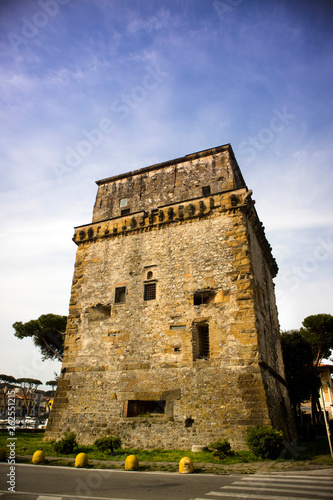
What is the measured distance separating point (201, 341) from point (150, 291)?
3.01 metres

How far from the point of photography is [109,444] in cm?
1045

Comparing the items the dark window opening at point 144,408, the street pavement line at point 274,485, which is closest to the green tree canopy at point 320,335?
the dark window opening at point 144,408

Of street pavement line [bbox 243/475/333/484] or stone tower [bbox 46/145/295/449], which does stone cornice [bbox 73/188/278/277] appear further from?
street pavement line [bbox 243/475/333/484]

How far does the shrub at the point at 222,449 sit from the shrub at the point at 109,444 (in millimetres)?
3371

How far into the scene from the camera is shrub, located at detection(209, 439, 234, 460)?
8.86m

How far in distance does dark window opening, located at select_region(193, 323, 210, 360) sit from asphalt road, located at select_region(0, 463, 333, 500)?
4527 mm

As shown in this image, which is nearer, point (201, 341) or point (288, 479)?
point (288, 479)

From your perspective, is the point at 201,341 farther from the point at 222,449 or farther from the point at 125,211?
the point at 125,211

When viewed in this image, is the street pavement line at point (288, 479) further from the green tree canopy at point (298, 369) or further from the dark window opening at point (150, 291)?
the green tree canopy at point (298, 369)

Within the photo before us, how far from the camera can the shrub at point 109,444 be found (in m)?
10.4

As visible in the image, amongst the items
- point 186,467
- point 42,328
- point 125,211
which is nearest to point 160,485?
point 186,467

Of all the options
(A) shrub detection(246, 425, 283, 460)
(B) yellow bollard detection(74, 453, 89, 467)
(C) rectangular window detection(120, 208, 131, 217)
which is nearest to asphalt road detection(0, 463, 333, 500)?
(B) yellow bollard detection(74, 453, 89, 467)

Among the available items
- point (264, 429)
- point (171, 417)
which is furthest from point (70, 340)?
point (264, 429)

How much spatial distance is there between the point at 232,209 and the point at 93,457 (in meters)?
9.94
